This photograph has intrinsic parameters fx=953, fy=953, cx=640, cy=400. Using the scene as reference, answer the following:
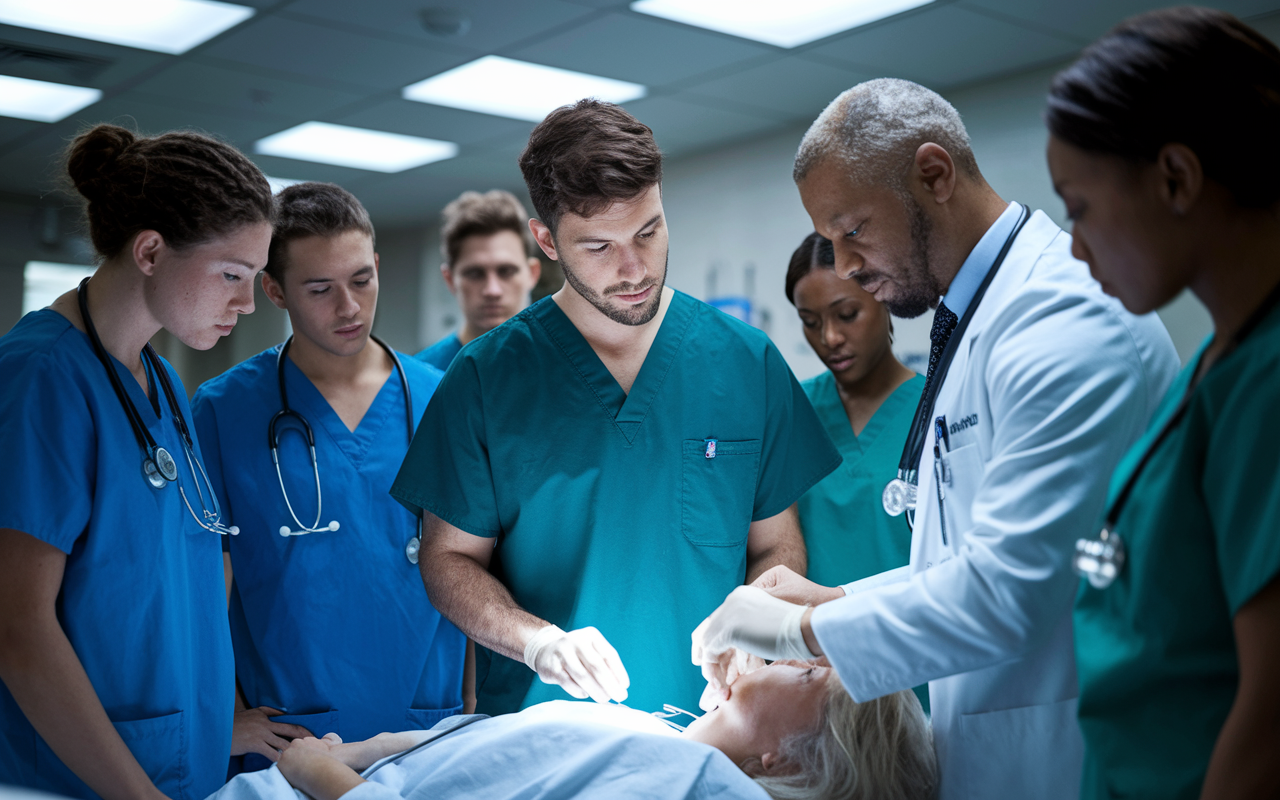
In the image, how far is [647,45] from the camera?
3.81 metres

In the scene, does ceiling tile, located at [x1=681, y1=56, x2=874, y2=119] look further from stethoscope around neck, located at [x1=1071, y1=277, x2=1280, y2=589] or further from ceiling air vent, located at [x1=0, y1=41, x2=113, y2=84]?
stethoscope around neck, located at [x1=1071, y1=277, x2=1280, y2=589]

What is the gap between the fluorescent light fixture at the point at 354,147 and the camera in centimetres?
512

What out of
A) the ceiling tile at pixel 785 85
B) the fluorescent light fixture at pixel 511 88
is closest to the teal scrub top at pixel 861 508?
the ceiling tile at pixel 785 85

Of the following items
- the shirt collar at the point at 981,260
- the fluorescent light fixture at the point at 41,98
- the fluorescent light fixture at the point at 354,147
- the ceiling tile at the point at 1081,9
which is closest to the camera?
the shirt collar at the point at 981,260

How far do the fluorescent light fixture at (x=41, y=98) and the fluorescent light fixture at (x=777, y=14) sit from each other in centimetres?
283

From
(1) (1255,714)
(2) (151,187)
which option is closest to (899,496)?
(1) (1255,714)

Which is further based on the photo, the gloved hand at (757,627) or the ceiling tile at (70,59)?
the ceiling tile at (70,59)

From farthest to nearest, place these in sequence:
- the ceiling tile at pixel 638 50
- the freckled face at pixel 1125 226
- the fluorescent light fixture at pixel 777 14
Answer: the ceiling tile at pixel 638 50, the fluorescent light fixture at pixel 777 14, the freckled face at pixel 1125 226

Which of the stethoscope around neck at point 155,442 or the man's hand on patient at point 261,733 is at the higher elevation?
the stethoscope around neck at point 155,442

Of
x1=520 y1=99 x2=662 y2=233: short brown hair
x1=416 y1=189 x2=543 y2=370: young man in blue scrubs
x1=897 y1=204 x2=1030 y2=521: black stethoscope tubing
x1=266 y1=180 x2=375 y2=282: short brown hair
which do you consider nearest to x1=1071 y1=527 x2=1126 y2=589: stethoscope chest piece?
x1=897 y1=204 x2=1030 y2=521: black stethoscope tubing

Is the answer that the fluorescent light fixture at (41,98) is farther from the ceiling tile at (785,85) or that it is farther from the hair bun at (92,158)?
the hair bun at (92,158)

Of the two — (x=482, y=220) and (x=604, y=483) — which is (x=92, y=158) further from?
(x=482, y=220)

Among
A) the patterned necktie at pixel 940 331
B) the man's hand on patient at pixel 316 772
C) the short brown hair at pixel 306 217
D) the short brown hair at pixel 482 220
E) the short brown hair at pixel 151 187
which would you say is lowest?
the man's hand on patient at pixel 316 772

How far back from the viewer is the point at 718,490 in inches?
64.9
